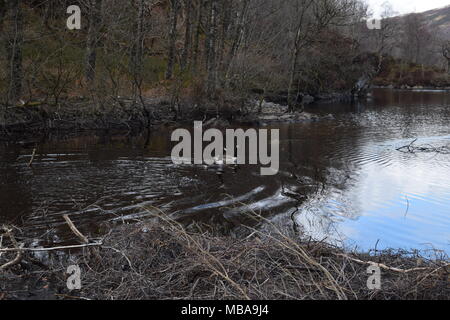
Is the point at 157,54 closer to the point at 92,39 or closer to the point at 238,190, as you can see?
the point at 92,39

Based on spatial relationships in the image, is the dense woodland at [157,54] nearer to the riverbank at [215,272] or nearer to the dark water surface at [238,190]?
the dark water surface at [238,190]

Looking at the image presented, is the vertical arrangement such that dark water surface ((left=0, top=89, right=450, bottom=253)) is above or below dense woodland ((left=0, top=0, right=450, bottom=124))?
below

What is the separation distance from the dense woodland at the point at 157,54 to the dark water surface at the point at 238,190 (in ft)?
12.5

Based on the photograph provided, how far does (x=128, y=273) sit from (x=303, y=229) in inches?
174

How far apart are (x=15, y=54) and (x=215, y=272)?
56.3ft

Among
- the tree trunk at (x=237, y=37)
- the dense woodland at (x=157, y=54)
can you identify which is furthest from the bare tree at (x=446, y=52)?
the tree trunk at (x=237, y=37)

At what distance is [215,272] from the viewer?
16.9 feet

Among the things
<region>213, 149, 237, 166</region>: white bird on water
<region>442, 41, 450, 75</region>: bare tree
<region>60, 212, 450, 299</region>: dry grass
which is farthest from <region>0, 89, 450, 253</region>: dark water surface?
<region>442, 41, 450, 75</region>: bare tree

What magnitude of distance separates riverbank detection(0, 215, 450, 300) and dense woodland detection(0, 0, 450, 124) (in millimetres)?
14340

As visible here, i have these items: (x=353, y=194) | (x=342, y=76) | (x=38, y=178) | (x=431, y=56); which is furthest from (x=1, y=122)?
(x=431, y=56)

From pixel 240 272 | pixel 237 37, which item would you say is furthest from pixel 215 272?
pixel 237 37

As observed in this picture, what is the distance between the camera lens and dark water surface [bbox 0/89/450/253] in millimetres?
8992

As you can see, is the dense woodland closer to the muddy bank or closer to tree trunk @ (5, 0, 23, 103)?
tree trunk @ (5, 0, 23, 103)
